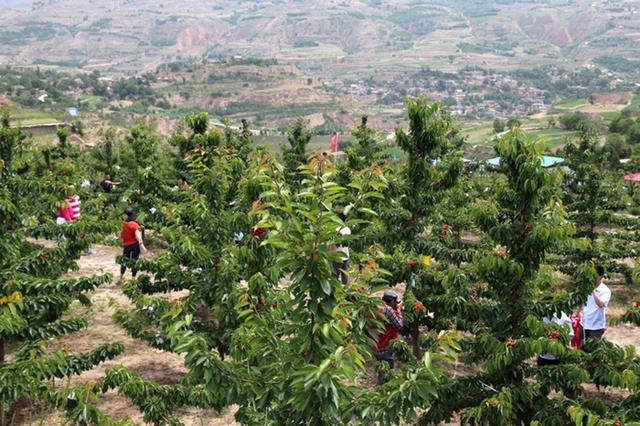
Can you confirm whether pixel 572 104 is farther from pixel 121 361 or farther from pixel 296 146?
pixel 121 361

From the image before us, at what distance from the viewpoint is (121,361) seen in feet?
37.2

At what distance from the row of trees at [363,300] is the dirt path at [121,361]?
4.69 ft

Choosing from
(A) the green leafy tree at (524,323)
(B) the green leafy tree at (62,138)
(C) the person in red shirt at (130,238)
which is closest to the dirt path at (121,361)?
(C) the person in red shirt at (130,238)

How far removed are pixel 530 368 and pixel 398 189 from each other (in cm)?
375

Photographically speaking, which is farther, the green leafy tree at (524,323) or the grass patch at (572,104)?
the grass patch at (572,104)

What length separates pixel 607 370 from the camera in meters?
6.71

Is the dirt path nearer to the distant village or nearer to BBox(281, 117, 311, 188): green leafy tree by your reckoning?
→ BBox(281, 117, 311, 188): green leafy tree

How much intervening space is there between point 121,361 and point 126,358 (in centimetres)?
13

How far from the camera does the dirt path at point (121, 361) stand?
9.52 m

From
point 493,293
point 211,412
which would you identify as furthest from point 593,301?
point 211,412

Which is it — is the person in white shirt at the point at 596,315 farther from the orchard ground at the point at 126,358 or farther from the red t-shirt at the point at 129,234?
the red t-shirt at the point at 129,234

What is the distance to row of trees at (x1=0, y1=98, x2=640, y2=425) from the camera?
4605 mm

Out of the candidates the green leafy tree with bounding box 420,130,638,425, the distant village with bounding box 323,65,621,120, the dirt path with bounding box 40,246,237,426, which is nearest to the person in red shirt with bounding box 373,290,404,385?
the green leafy tree with bounding box 420,130,638,425

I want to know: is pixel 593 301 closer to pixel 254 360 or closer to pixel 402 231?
pixel 402 231
